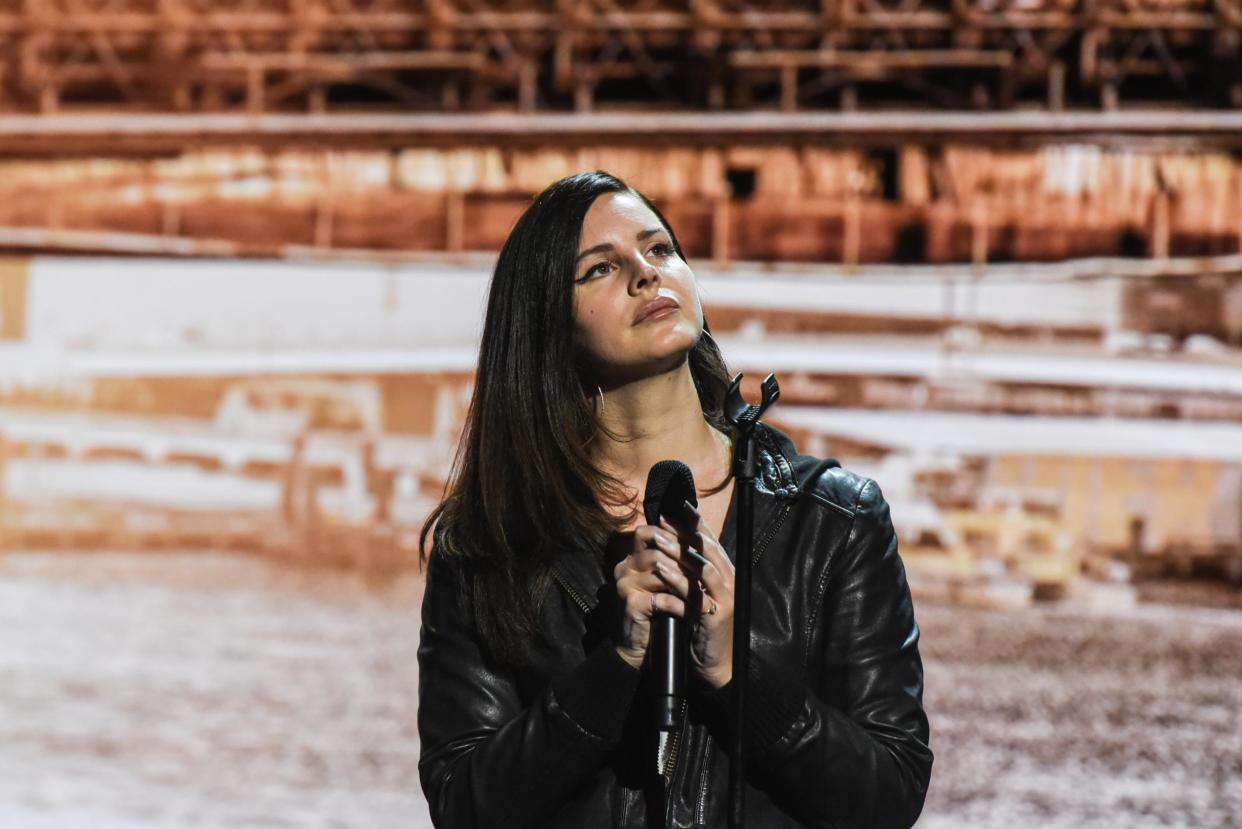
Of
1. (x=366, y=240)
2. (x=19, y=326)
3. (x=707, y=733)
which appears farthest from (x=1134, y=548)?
(x=19, y=326)

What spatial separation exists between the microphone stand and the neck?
0.61 feet

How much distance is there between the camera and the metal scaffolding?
444 centimetres

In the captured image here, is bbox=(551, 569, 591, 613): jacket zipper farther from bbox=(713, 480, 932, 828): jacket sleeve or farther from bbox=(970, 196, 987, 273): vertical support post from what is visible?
bbox=(970, 196, 987, 273): vertical support post

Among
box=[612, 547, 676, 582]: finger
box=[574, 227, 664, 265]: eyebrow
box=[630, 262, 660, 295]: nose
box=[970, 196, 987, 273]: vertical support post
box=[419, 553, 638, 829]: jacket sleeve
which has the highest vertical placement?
box=[970, 196, 987, 273]: vertical support post

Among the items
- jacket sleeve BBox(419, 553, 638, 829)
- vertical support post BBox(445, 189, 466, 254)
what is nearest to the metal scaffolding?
vertical support post BBox(445, 189, 466, 254)

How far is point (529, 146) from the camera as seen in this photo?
464 cm

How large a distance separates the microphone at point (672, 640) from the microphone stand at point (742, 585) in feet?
0.14

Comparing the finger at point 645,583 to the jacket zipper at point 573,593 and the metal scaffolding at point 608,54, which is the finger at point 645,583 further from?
the metal scaffolding at point 608,54

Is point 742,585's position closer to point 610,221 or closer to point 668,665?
point 668,665

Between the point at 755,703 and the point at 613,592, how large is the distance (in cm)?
17

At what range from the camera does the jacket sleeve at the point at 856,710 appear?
3.85 feet

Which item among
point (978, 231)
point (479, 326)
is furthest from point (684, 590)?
point (978, 231)

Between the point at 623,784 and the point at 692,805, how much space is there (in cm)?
7

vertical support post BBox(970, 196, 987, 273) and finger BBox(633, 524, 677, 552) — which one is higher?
vertical support post BBox(970, 196, 987, 273)
